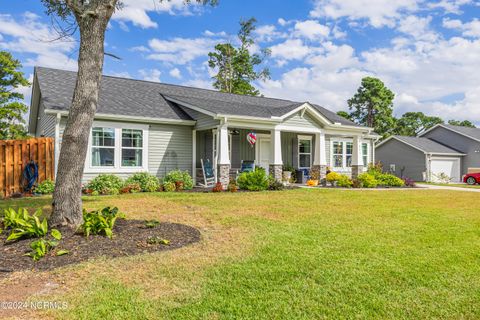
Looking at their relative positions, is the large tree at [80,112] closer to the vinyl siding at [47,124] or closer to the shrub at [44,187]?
the shrub at [44,187]

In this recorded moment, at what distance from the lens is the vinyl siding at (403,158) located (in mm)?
26156

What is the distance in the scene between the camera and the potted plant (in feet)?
51.9

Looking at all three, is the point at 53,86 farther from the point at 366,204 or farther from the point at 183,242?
the point at 366,204

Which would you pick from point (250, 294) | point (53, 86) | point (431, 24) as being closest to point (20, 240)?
point (250, 294)

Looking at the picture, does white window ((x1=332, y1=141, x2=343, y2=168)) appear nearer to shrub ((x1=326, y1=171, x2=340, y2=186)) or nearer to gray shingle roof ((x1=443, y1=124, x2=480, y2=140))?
shrub ((x1=326, y1=171, x2=340, y2=186))

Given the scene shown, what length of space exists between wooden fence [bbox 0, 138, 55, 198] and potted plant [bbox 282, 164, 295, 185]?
9.66m

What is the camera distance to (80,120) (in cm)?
548

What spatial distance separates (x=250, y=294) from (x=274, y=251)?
1.48m

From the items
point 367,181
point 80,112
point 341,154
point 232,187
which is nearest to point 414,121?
point 341,154

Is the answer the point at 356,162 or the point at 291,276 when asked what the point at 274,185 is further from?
the point at 291,276

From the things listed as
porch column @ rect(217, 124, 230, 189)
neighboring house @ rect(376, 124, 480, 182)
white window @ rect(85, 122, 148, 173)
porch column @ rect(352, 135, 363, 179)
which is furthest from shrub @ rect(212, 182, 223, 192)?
neighboring house @ rect(376, 124, 480, 182)

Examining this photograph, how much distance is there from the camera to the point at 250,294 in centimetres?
329

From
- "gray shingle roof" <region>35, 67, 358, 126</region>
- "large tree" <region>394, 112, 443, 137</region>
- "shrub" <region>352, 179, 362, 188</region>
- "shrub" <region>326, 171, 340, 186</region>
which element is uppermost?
"large tree" <region>394, 112, 443, 137</region>

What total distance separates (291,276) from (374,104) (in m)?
40.6
